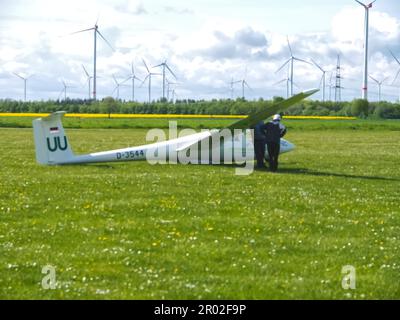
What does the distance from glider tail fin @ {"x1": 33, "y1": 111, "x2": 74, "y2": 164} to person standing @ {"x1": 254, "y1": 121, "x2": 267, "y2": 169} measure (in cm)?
633

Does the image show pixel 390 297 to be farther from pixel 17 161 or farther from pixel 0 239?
pixel 17 161

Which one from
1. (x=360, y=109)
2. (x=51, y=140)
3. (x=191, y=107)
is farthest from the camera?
(x=191, y=107)

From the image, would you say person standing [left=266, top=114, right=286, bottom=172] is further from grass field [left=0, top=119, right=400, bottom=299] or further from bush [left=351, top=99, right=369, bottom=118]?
bush [left=351, top=99, right=369, bottom=118]

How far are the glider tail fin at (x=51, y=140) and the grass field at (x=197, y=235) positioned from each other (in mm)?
1346

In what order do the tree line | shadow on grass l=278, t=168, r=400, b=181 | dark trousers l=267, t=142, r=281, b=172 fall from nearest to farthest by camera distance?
shadow on grass l=278, t=168, r=400, b=181 → dark trousers l=267, t=142, r=281, b=172 → the tree line

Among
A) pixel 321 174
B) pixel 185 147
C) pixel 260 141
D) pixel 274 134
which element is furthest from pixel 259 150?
pixel 185 147

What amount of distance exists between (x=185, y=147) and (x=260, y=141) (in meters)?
2.74

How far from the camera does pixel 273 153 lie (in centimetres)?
2252

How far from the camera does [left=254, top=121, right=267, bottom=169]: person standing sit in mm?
23188

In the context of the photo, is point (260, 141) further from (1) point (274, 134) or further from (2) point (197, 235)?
(2) point (197, 235)

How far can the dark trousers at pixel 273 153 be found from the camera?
2225cm

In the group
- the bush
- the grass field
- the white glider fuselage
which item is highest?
the bush

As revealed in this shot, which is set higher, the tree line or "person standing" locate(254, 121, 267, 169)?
the tree line

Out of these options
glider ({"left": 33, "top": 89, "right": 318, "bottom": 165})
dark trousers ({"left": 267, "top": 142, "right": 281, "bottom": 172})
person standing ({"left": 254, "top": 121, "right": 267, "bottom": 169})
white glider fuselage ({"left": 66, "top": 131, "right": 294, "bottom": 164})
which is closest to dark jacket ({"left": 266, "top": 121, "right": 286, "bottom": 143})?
dark trousers ({"left": 267, "top": 142, "right": 281, "bottom": 172})
